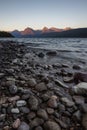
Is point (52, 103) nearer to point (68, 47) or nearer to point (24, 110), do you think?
point (24, 110)

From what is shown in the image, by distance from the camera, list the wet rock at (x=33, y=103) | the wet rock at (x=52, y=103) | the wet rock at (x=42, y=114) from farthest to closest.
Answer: the wet rock at (x=52, y=103), the wet rock at (x=33, y=103), the wet rock at (x=42, y=114)

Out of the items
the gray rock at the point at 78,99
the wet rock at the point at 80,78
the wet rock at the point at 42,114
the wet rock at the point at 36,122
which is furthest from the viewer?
the wet rock at the point at 80,78

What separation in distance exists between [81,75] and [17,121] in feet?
10.4

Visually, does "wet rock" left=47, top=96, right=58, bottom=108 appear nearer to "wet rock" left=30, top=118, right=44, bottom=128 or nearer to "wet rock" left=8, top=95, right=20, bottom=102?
"wet rock" left=30, top=118, right=44, bottom=128

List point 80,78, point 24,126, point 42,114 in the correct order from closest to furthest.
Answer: point 24,126, point 42,114, point 80,78

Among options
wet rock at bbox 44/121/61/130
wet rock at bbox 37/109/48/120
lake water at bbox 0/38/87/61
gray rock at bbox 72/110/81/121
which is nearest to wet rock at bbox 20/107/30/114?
wet rock at bbox 37/109/48/120

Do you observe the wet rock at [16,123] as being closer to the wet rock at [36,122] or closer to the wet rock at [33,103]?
the wet rock at [36,122]

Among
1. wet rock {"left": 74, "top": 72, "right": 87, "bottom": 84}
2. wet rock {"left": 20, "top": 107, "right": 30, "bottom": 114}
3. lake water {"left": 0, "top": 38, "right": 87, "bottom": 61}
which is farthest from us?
lake water {"left": 0, "top": 38, "right": 87, "bottom": 61}

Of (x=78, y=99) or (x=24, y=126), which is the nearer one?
(x=24, y=126)

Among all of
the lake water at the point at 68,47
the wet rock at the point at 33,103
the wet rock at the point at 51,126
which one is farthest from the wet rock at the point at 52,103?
the lake water at the point at 68,47

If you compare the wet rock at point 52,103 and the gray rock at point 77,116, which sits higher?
the wet rock at point 52,103

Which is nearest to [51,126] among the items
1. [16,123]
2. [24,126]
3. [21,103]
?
[24,126]

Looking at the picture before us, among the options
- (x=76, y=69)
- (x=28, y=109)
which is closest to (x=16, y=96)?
(x=28, y=109)

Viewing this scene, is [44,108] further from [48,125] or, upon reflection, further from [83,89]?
[83,89]
